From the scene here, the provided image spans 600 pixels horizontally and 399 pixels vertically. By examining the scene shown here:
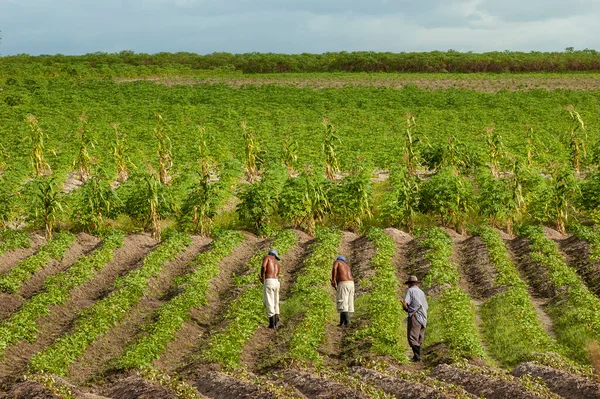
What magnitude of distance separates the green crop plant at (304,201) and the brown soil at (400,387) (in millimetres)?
14449

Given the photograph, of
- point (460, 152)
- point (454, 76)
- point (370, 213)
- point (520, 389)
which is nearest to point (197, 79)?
point (454, 76)

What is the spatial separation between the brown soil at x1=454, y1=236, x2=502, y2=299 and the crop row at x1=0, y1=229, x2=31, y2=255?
13254 millimetres

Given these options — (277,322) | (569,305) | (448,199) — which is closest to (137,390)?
(277,322)

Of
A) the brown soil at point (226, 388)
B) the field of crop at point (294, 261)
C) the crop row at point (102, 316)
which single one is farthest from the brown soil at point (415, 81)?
the brown soil at point (226, 388)

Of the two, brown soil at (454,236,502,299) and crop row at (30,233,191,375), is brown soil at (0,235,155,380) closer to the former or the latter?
crop row at (30,233,191,375)

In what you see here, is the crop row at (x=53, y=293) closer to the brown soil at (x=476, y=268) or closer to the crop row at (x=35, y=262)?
the crop row at (x=35, y=262)

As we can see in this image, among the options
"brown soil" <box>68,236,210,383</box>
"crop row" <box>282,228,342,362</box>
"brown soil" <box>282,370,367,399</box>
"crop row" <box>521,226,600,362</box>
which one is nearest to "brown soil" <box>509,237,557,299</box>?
"crop row" <box>521,226,600,362</box>

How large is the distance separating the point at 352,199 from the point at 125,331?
40.9ft

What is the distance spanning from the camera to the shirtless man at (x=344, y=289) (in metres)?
19.8

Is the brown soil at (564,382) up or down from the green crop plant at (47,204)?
down

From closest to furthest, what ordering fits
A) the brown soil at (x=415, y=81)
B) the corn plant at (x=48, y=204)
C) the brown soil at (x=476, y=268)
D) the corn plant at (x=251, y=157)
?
the brown soil at (x=476, y=268), the corn plant at (x=48, y=204), the corn plant at (x=251, y=157), the brown soil at (x=415, y=81)

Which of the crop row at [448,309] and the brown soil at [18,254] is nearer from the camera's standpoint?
the crop row at [448,309]

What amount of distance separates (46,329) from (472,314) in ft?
32.2

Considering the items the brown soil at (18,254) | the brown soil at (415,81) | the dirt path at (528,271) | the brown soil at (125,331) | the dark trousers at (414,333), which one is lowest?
the dirt path at (528,271)
